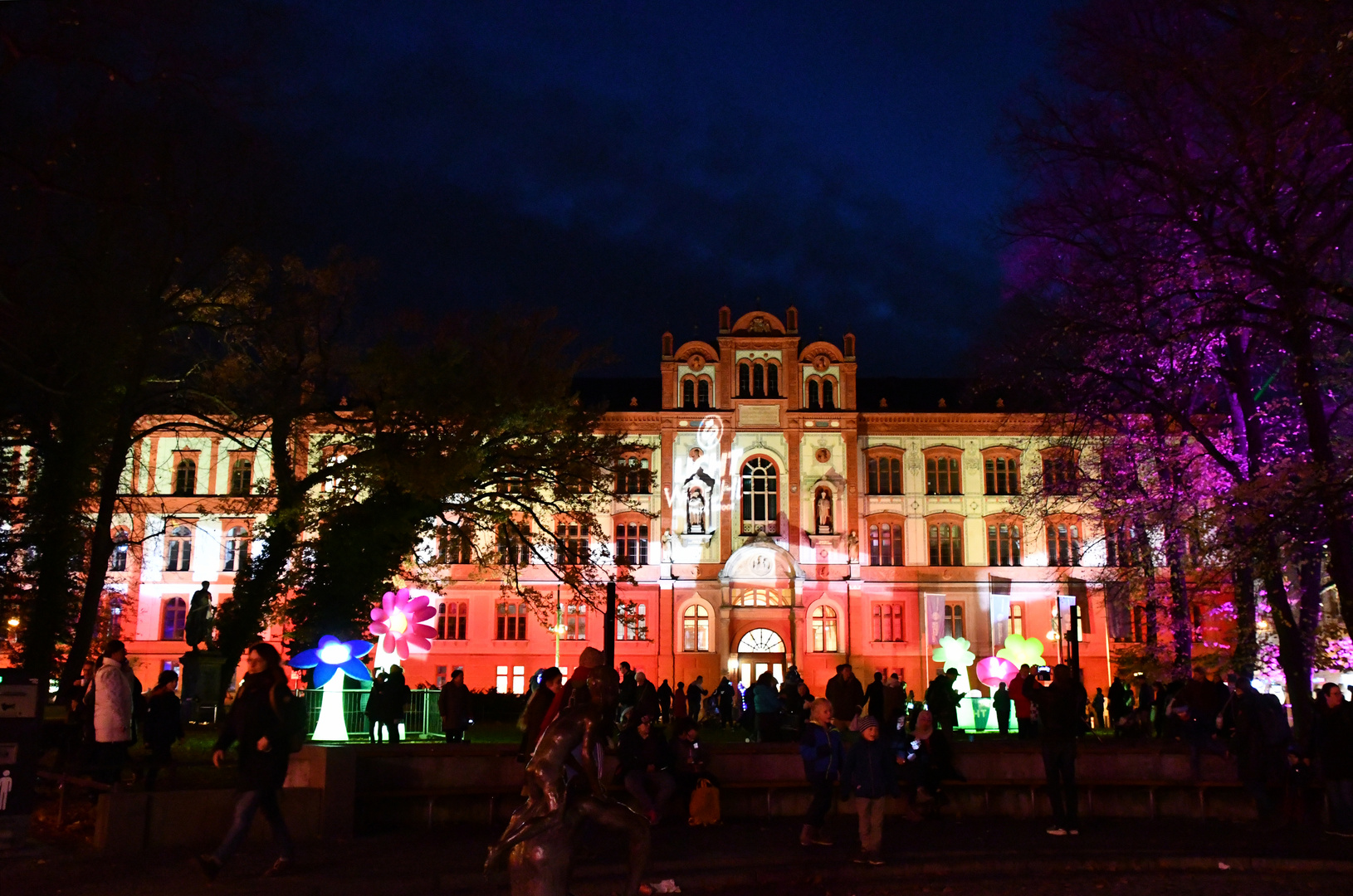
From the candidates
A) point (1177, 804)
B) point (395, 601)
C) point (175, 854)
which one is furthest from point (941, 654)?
point (175, 854)

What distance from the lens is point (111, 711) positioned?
40.8 feet

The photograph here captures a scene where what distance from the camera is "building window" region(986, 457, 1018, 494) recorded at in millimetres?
48250

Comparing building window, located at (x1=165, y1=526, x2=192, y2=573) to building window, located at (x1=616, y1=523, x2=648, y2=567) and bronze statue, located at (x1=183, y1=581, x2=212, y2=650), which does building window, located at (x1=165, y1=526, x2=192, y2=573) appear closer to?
building window, located at (x1=616, y1=523, x2=648, y2=567)

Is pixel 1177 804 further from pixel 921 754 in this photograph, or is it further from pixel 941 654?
pixel 941 654

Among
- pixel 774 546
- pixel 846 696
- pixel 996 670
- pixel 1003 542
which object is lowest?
pixel 846 696

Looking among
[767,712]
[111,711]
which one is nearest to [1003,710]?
[767,712]

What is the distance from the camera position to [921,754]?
14883mm

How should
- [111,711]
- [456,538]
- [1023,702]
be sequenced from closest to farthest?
[111,711], [1023,702], [456,538]

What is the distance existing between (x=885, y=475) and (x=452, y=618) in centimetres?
1891

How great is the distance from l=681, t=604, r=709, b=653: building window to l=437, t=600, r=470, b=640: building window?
9.02 meters

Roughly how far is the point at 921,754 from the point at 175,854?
8.81 meters

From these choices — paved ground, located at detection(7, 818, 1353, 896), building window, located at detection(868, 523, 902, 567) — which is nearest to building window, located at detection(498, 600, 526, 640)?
building window, located at detection(868, 523, 902, 567)

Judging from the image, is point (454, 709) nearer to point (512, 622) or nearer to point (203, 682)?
point (203, 682)

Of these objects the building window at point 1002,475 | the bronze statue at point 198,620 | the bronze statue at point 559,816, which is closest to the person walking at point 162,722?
the bronze statue at point 559,816
